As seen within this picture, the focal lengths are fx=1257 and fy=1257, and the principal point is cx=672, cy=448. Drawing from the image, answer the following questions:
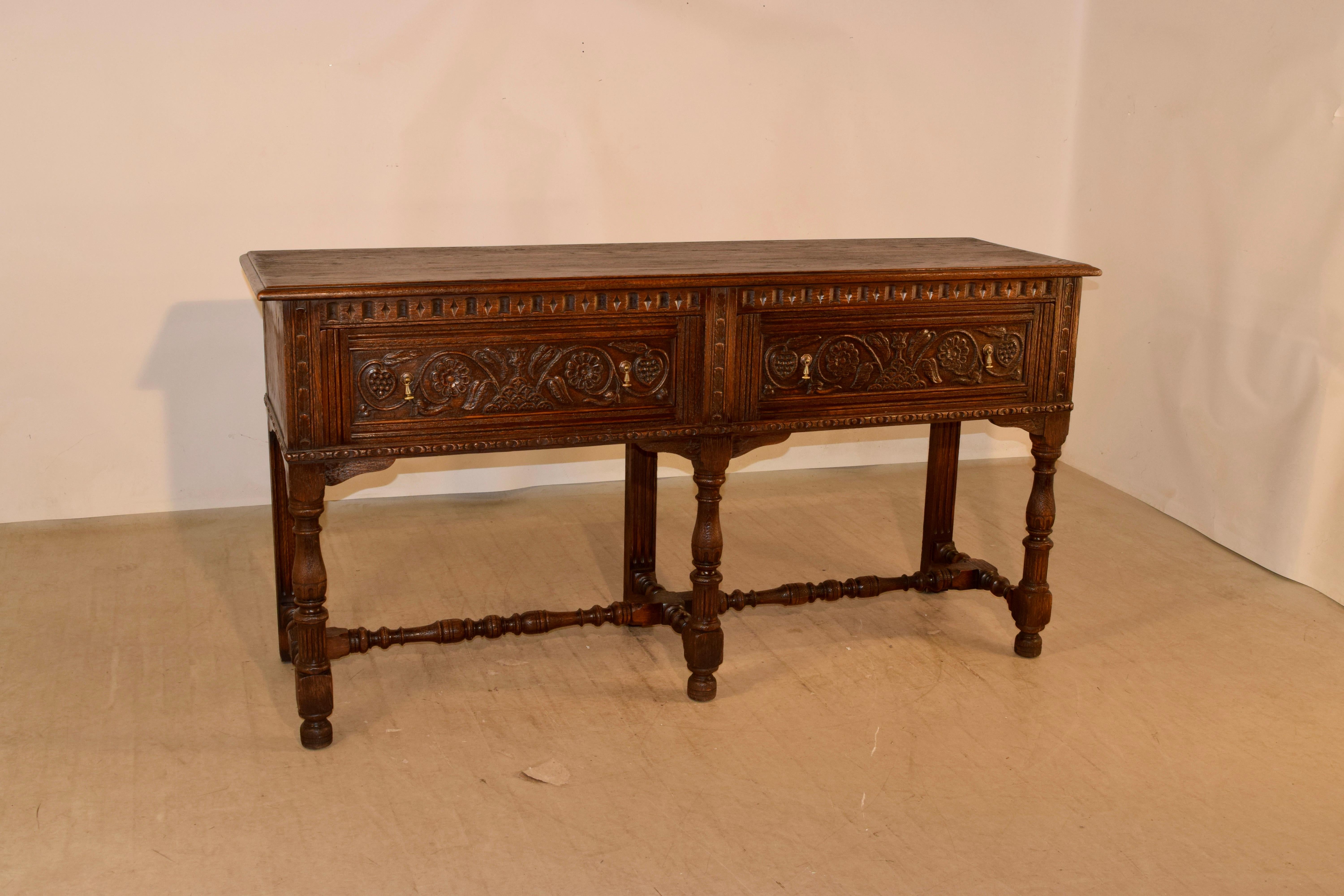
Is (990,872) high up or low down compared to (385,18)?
down

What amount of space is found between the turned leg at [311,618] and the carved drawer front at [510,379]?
0.18 meters

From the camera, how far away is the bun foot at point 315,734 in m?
2.82

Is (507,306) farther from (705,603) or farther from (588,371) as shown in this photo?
(705,603)

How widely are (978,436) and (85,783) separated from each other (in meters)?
3.80

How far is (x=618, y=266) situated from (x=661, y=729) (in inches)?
42.9

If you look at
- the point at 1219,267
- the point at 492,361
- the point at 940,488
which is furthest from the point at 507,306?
the point at 1219,267

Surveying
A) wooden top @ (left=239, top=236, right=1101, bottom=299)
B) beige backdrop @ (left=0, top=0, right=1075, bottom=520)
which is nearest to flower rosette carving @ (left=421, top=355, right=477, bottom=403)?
wooden top @ (left=239, top=236, right=1101, bottom=299)

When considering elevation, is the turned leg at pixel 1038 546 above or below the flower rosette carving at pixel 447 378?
below

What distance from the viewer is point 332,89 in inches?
170

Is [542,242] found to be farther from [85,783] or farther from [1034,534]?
[85,783]

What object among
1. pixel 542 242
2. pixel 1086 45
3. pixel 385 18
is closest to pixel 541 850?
pixel 542 242

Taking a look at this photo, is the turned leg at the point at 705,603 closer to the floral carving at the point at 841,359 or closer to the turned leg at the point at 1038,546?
the floral carving at the point at 841,359

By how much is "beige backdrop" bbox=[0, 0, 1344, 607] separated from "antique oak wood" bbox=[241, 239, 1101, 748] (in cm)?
130

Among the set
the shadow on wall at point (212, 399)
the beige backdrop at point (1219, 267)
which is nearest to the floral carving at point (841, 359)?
the beige backdrop at point (1219, 267)
